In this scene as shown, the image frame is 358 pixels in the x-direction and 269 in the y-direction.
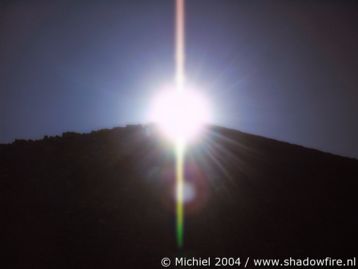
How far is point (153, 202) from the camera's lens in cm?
1430

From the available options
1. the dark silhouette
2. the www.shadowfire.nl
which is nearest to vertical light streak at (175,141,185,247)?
the dark silhouette

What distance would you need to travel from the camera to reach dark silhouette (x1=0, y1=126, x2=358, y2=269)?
11602 mm

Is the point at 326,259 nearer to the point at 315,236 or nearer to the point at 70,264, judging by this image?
the point at 315,236

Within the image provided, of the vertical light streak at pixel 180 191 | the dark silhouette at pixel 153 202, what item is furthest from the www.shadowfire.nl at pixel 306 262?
the vertical light streak at pixel 180 191

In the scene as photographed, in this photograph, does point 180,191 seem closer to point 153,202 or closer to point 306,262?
point 153,202

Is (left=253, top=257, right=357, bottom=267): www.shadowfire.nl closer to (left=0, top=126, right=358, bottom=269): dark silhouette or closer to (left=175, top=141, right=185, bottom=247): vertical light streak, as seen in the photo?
(left=0, top=126, right=358, bottom=269): dark silhouette

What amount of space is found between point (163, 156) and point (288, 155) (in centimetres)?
772

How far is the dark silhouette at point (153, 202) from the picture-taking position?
11602mm

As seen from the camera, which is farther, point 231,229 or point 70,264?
point 231,229

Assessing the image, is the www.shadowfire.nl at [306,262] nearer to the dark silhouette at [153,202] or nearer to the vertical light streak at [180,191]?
the dark silhouette at [153,202]

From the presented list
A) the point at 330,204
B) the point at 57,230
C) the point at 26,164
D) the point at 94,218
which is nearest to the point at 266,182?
the point at 330,204

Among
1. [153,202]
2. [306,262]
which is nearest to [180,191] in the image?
[153,202]

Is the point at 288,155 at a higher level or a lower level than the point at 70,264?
higher

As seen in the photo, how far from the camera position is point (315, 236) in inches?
528
